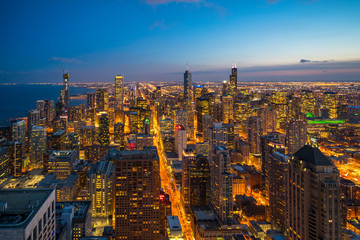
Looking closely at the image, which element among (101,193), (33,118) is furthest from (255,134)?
(33,118)

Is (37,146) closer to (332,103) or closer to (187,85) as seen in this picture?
(187,85)

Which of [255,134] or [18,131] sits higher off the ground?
[18,131]

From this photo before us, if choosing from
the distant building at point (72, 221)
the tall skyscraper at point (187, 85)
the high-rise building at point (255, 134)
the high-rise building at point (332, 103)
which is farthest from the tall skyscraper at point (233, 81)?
the distant building at point (72, 221)

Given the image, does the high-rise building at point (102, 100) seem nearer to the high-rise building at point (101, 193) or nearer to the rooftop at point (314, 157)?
the high-rise building at point (101, 193)

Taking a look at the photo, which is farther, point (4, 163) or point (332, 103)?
point (332, 103)

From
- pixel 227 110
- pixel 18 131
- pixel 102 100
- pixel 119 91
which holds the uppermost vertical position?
pixel 119 91

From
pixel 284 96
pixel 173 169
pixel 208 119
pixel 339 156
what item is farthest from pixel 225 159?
pixel 284 96

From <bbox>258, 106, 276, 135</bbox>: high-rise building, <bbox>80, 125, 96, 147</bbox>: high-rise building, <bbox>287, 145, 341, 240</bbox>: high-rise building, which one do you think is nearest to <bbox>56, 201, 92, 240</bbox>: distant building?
<bbox>287, 145, 341, 240</bbox>: high-rise building

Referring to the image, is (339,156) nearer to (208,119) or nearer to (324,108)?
(208,119)
